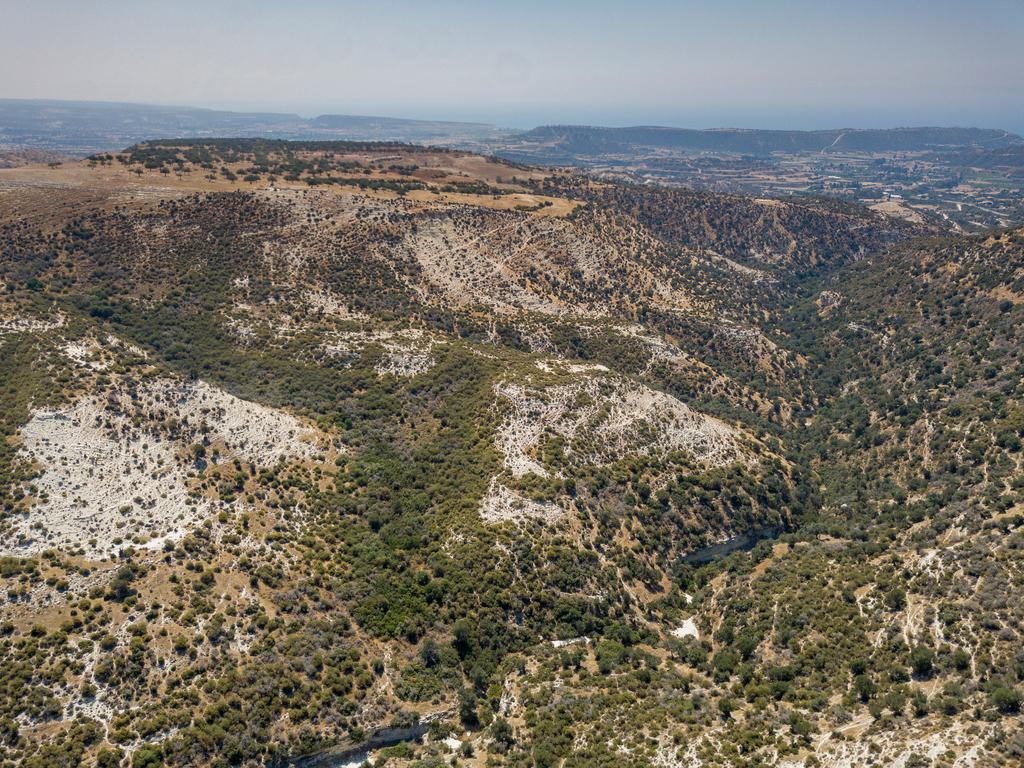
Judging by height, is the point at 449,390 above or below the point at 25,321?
below

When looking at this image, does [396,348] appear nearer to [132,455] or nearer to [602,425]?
[602,425]

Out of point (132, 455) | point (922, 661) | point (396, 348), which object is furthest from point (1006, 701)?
point (396, 348)

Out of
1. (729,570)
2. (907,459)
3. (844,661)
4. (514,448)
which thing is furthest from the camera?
(907,459)

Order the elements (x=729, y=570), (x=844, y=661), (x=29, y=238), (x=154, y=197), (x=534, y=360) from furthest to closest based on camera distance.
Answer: (x=154, y=197) < (x=29, y=238) < (x=534, y=360) < (x=729, y=570) < (x=844, y=661)

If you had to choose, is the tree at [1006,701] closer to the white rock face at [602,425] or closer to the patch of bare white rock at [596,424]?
the patch of bare white rock at [596,424]

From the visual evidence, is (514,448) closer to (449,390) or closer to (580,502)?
(580,502)

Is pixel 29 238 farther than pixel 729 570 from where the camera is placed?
Yes

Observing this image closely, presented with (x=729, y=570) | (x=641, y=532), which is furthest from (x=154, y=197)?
(x=729, y=570)
